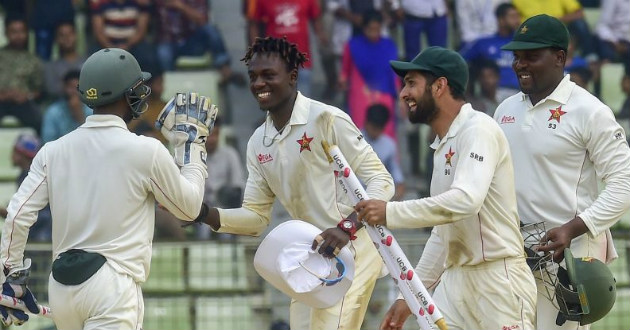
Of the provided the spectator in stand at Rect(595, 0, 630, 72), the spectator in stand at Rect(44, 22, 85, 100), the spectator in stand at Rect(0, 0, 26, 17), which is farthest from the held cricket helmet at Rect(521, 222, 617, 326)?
the spectator in stand at Rect(0, 0, 26, 17)

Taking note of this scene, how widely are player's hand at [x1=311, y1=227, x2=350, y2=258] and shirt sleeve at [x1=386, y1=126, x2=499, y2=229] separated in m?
0.41

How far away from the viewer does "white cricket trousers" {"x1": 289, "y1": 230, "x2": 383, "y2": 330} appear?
8.63 metres

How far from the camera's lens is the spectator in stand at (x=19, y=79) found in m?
15.0

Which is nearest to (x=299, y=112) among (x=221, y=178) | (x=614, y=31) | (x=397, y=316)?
(x=397, y=316)

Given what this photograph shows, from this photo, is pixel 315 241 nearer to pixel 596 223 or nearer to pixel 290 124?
pixel 290 124

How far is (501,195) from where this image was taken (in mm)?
8148

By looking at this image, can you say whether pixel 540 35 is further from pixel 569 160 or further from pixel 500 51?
pixel 500 51

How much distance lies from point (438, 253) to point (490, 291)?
0.51m

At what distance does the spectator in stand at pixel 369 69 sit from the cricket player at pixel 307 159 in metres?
6.24

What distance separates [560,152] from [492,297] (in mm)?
1031

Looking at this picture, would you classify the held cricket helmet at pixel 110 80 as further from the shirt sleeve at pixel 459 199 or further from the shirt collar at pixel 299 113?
the shirt sleeve at pixel 459 199

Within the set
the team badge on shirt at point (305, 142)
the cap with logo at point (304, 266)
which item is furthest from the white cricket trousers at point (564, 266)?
the team badge on shirt at point (305, 142)

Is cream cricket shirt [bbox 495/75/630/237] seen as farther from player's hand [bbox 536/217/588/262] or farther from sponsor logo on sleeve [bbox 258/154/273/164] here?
sponsor logo on sleeve [bbox 258/154/273/164]

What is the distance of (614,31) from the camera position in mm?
16500
